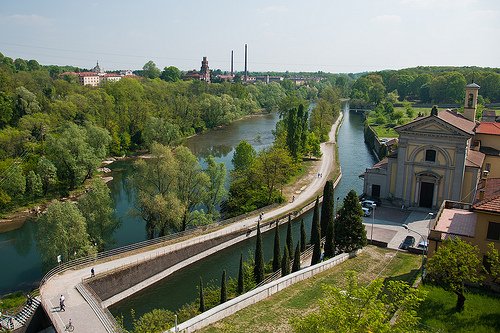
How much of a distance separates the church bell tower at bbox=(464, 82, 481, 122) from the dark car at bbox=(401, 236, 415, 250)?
74.6ft

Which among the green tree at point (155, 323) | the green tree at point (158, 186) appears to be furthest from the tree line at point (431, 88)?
the green tree at point (155, 323)

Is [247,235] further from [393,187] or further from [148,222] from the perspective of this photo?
[393,187]

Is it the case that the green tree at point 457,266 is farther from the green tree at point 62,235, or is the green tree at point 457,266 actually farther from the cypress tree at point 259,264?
the green tree at point 62,235

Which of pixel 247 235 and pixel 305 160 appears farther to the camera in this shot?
pixel 305 160

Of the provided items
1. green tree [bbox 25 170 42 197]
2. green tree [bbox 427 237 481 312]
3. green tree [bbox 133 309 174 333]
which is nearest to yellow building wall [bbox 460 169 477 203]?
green tree [bbox 427 237 481 312]

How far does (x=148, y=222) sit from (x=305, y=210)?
58.2 ft

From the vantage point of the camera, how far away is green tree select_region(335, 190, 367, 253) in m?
31.5

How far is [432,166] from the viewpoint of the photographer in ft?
140

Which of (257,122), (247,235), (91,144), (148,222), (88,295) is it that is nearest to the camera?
(88,295)

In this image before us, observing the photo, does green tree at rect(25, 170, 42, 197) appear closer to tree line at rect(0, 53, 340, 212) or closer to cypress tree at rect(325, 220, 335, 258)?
tree line at rect(0, 53, 340, 212)

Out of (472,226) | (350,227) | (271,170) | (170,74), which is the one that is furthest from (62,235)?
(170,74)

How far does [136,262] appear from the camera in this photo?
30.4 metres

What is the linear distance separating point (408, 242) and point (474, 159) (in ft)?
48.1

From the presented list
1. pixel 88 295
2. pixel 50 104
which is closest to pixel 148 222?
pixel 88 295
